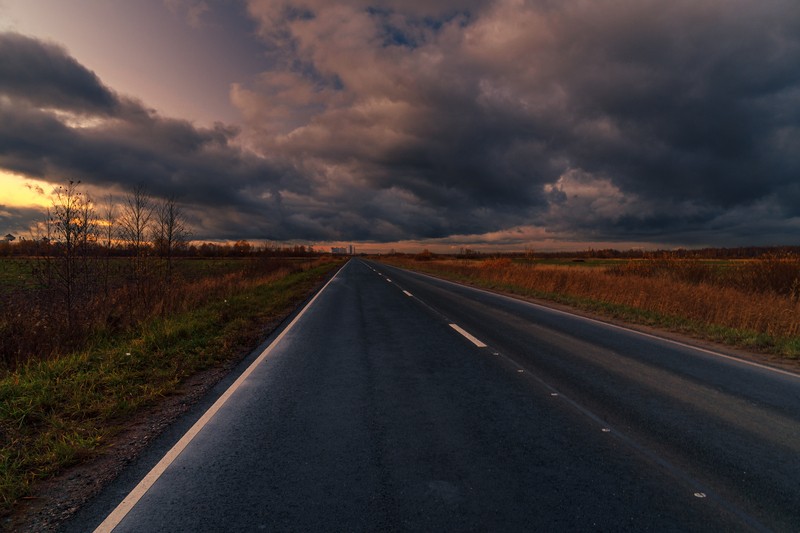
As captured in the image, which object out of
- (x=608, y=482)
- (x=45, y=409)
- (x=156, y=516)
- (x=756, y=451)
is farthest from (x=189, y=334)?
(x=756, y=451)

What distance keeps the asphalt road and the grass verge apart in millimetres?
834

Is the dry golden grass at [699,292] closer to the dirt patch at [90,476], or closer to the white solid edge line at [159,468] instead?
the white solid edge line at [159,468]

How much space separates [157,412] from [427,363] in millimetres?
3767

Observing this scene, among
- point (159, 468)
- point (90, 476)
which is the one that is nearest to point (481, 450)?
point (159, 468)

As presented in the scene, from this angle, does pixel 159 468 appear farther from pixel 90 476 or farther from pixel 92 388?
pixel 92 388

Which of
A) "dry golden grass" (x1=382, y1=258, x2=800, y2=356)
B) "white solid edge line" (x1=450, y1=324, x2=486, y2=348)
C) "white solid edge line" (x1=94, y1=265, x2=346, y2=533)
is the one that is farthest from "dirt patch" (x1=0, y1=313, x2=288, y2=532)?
"dry golden grass" (x1=382, y1=258, x2=800, y2=356)

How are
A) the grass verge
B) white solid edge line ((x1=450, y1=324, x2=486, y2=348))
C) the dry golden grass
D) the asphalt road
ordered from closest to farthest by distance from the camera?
the asphalt road < the grass verge < white solid edge line ((x1=450, y1=324, x2=486, y2=348)) < the dry golden grass

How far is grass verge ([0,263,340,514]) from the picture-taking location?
3.48 metres

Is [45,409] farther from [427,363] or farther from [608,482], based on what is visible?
[608,482]

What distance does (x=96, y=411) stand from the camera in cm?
452

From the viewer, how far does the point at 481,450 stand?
346 cm

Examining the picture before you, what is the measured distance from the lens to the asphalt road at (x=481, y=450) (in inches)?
101

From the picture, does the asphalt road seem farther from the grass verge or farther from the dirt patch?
the grass verge

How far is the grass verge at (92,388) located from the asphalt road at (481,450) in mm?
834
